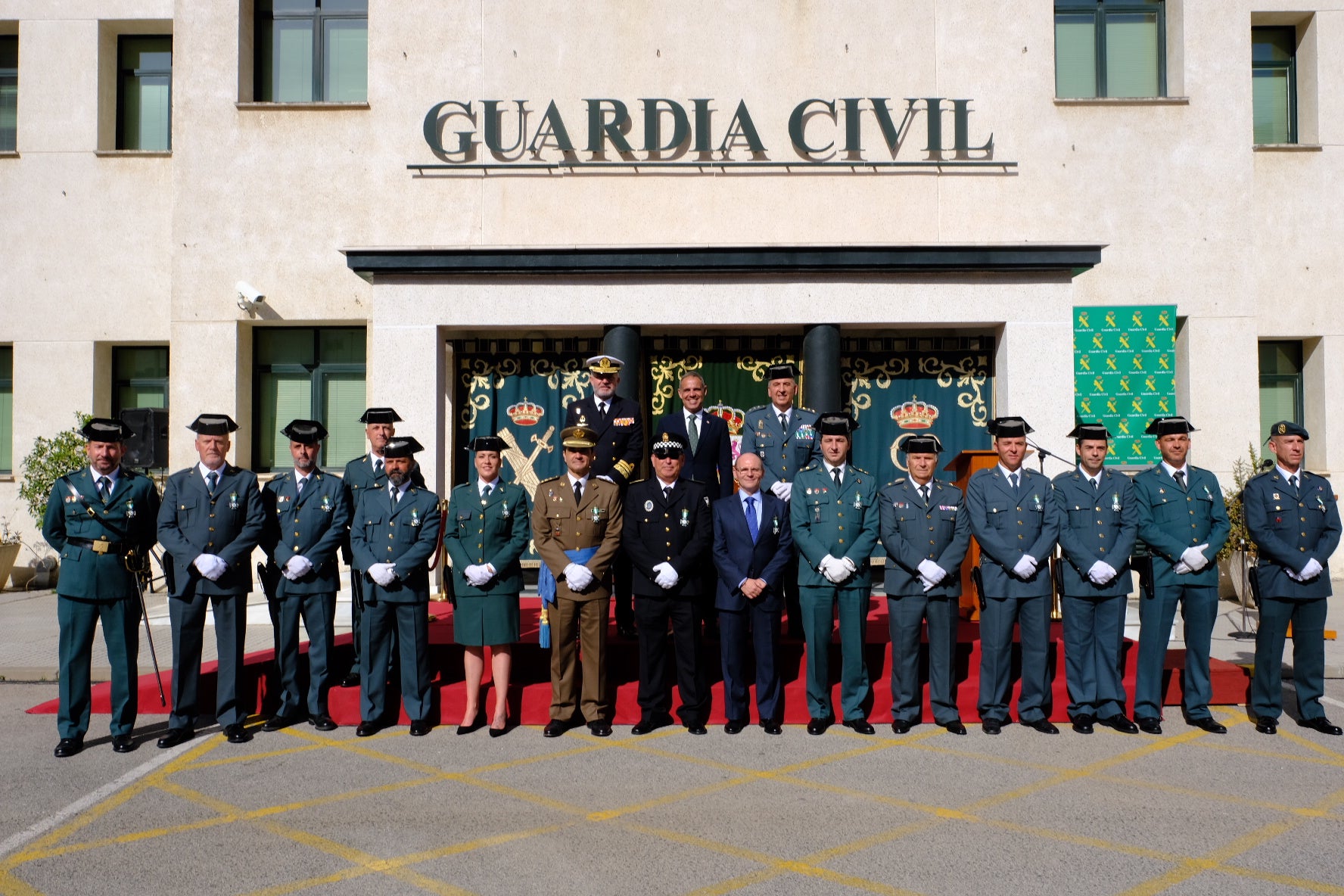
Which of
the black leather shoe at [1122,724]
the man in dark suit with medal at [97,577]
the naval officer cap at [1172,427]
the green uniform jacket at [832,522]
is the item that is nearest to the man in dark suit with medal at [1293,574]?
the naval officer cap at [1172,427]

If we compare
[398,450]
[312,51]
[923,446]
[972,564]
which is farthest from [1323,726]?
[312,51]

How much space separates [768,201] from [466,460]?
5.01 m

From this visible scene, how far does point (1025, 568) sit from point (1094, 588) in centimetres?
56

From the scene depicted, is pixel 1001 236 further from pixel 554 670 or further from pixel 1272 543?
pixel 554 670

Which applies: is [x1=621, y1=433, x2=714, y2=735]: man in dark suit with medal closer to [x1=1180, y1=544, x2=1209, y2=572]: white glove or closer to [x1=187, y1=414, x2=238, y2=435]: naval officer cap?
[x1=187, y1=414, x2=238, y2=435]: naval officer cap

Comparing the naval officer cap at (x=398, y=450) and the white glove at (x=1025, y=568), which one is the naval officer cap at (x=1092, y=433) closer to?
the white glove at (x=1025, y=568)

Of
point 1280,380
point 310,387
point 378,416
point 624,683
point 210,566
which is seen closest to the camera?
point 210,566

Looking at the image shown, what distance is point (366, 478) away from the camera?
8.17 metres

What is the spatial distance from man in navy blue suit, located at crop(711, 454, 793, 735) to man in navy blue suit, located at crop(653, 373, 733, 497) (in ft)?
2.62

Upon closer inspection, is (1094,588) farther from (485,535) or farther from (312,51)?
(312,51)

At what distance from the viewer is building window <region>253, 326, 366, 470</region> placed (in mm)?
14570

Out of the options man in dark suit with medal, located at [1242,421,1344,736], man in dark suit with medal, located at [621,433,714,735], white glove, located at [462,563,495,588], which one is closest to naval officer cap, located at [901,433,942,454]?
man in dark suit with medal, located at [621,433,714,735]

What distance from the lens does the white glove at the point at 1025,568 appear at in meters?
7.09

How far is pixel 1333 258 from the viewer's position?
14.8 m
